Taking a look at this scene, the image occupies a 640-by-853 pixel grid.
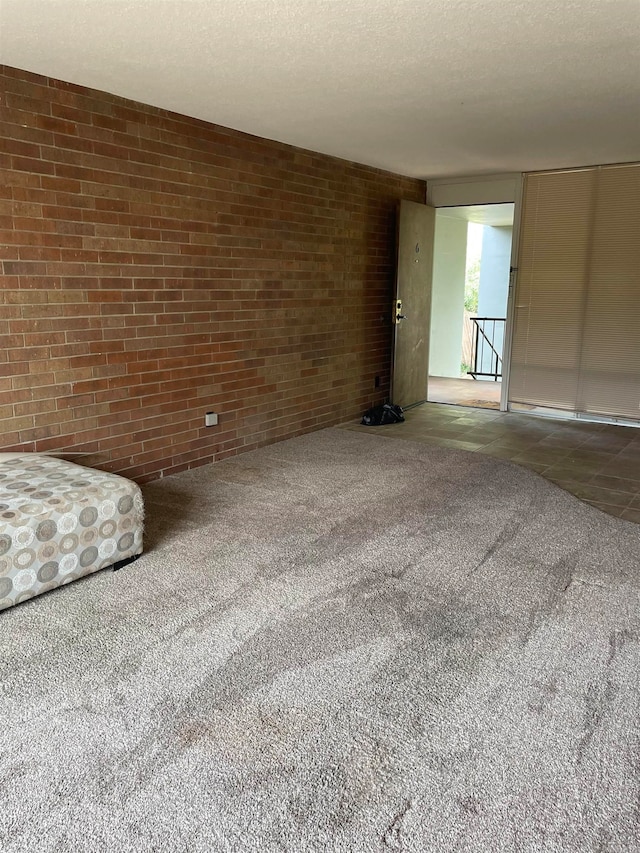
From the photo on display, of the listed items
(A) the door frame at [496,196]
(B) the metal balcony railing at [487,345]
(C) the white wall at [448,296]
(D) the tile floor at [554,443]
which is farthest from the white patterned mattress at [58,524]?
(B) the metal balcony railing at [487,345]

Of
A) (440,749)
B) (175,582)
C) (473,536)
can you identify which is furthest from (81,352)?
(440,749)

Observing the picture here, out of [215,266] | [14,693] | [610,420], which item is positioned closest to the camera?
[14,693]

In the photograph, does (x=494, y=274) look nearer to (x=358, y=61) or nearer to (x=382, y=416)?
(x=382, y=416)

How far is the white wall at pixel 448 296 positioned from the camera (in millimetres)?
9203

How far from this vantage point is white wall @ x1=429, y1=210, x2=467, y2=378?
30.2 feet

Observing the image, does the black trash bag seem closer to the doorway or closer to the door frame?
the door frame

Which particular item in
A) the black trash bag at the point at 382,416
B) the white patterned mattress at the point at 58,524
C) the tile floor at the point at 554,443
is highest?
the white patterned mattress at the point at 58,524

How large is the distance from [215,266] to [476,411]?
11.5 ft

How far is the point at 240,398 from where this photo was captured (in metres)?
4.86

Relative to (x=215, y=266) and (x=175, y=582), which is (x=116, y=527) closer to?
(x=175, y=582)

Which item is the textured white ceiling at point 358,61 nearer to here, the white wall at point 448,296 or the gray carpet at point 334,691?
the gray carpet at point 334,691

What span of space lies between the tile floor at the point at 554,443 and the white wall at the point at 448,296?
270 cm

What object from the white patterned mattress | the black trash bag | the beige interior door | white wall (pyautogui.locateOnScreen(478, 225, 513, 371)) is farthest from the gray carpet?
white wall (pyautogui.locateOnScreen(478, 225, 513, 371))

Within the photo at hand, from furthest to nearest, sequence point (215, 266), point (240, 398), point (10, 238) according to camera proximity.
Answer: point (240, 398), point (215, 266), point (10, 238)
